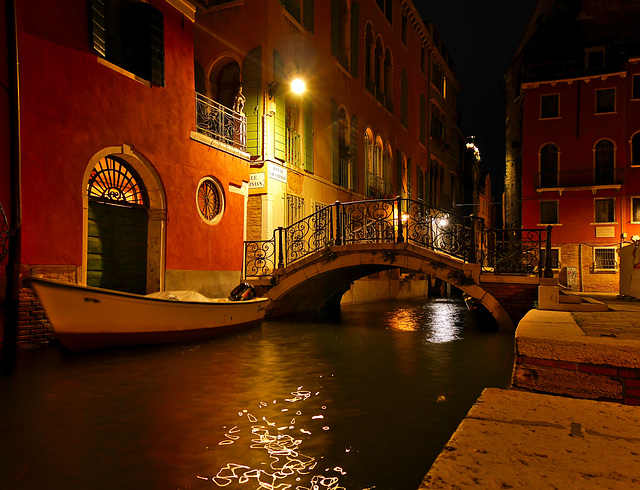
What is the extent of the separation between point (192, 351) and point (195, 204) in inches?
134

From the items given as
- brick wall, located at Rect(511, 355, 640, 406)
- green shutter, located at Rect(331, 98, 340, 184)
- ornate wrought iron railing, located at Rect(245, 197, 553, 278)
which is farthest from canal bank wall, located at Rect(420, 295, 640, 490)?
green shutter, located at Rect(331, 98, 340, 184)

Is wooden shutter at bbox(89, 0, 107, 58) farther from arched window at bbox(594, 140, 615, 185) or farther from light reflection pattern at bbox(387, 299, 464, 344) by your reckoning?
arched window at bbox(594, 140, 615, 185)

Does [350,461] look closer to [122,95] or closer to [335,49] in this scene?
[122,95]

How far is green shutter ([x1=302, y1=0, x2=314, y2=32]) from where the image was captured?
13258mm

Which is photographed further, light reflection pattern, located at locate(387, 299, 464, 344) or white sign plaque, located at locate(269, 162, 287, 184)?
white sign plaque, located at locate(269, 162, 287, 184)

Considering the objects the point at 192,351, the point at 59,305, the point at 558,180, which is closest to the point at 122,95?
the point at 59,305

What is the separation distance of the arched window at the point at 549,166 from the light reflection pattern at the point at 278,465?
20.2 meters

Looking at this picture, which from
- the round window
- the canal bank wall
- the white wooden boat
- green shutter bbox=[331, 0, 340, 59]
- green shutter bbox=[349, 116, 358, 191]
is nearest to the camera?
the canal bank wall

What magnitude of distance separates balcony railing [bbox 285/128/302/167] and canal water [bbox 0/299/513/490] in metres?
5.75

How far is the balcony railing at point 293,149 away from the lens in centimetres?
1247

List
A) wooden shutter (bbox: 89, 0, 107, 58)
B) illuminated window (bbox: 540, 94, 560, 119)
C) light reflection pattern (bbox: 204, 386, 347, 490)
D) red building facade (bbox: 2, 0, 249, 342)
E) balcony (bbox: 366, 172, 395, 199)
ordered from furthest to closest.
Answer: illuminated window (bbox: 540, 94, 560, 119), balcony (bbox: 366, 172, 395, 199), wooden shutter (bbox: 89, 0, 107, 58), red building facade (bbox: 2, 0, 249, 342), light reflection pattern (bbox: 204, 386, 347, 490)

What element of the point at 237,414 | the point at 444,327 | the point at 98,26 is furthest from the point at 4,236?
the point at 444,327

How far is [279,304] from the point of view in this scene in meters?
11.6

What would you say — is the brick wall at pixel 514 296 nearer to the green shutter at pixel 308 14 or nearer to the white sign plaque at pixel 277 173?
the white sign plaque at pixel 277 173
